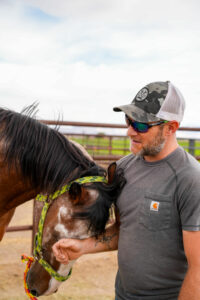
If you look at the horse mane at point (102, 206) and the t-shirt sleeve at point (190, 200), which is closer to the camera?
the t-shirt sleeve at point (190, 200)

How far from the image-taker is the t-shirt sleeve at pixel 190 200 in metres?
1.12

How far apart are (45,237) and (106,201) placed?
1.22 feet

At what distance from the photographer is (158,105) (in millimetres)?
1250

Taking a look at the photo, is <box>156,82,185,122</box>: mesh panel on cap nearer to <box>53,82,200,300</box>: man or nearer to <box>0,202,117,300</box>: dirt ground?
<box>53,82,200,300</box>: man

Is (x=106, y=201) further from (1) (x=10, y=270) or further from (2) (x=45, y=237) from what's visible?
(1) (x=10, y=270)

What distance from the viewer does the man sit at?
1226 millimetres

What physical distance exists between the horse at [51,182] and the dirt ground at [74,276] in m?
1.42

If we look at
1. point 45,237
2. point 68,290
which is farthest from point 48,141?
point 68,290

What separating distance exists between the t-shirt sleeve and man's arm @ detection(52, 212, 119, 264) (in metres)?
0.44

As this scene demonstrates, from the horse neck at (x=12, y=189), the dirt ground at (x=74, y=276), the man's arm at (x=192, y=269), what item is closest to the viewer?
the man's arm at (x=192, y=269)

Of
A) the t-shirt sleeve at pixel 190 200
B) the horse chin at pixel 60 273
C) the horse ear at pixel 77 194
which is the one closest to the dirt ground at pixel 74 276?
the horse chin at pixel 60 273

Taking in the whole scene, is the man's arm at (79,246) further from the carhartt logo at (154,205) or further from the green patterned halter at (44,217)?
the carhartt logo at (154,205)

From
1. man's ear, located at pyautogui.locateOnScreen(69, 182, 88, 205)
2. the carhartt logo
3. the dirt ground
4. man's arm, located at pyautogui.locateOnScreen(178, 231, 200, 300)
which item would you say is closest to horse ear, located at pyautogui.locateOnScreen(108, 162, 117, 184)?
man's ear, located at pyautogui.locateOnScreen(69, 182, 88, 205)

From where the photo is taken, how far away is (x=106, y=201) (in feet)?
4.45
